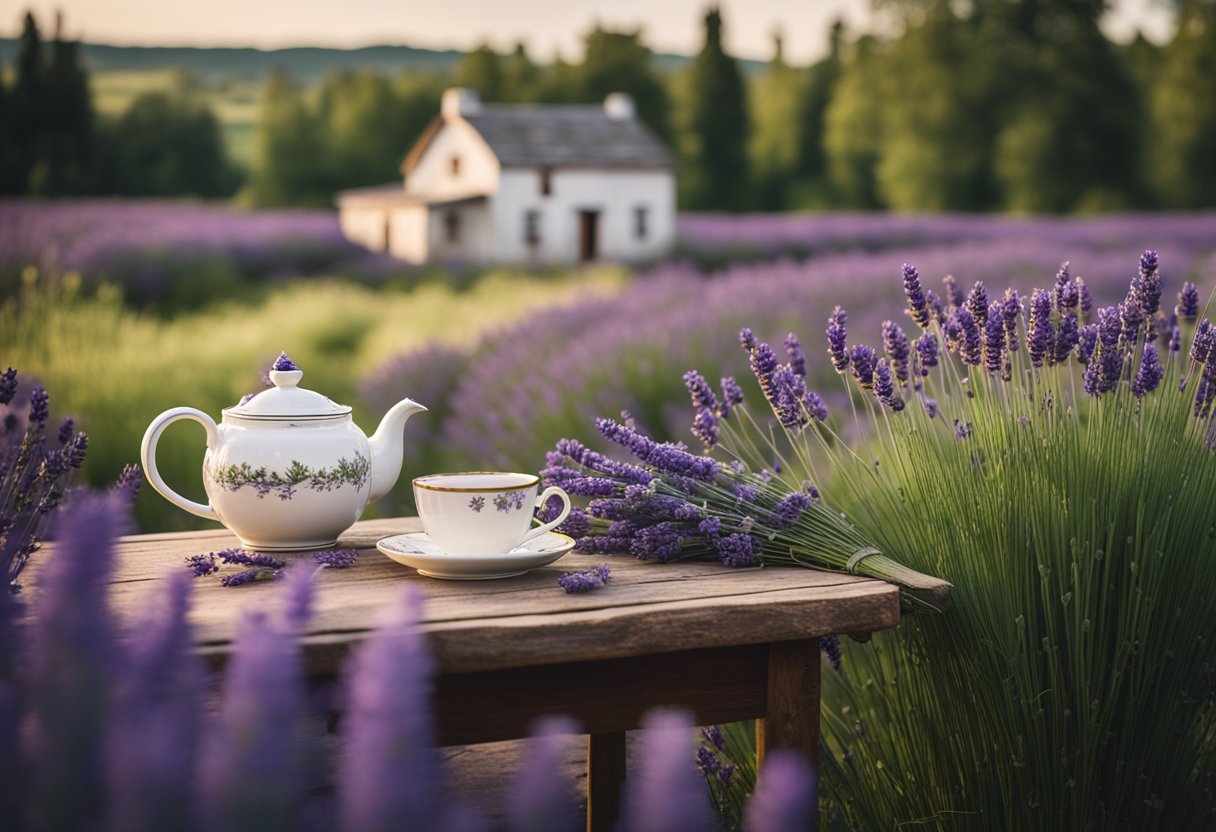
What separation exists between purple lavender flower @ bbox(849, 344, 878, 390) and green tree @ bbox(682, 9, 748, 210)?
41.2 meters

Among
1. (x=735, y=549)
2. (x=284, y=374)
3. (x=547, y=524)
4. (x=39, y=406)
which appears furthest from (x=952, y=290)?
(x=39, y=406)

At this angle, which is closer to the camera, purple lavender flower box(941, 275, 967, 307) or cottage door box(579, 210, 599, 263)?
purple lavender flower box(941, 275, 967, 307)

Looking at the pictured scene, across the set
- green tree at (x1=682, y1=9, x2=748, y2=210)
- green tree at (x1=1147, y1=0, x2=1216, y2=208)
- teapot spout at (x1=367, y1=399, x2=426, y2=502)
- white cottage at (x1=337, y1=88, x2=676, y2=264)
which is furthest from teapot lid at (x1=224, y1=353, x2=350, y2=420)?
green tree at (x1=682, y1=9, x2=748, y2=210)

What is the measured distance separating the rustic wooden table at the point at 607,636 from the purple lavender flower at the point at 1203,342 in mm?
775

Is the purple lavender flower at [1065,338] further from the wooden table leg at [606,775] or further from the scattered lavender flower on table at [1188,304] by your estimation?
the wooden table leg at [606,775]

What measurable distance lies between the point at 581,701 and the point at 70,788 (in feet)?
2.97

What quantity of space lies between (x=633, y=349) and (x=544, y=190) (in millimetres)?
20335

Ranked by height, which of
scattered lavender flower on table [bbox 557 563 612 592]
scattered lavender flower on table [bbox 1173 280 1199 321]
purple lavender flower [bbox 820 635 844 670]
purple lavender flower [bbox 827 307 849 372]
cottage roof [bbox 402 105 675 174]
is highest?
cottage roof [bbox 402 105 675 174]

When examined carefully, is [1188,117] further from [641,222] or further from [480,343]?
[480,343]

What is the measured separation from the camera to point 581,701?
170cm

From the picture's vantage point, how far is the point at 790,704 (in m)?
1.79

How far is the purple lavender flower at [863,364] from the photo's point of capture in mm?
1994

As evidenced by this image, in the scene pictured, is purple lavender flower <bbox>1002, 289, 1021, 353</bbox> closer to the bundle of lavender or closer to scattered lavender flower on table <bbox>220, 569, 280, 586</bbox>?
the bundle of lavender

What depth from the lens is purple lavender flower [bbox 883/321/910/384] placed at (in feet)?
6.95
